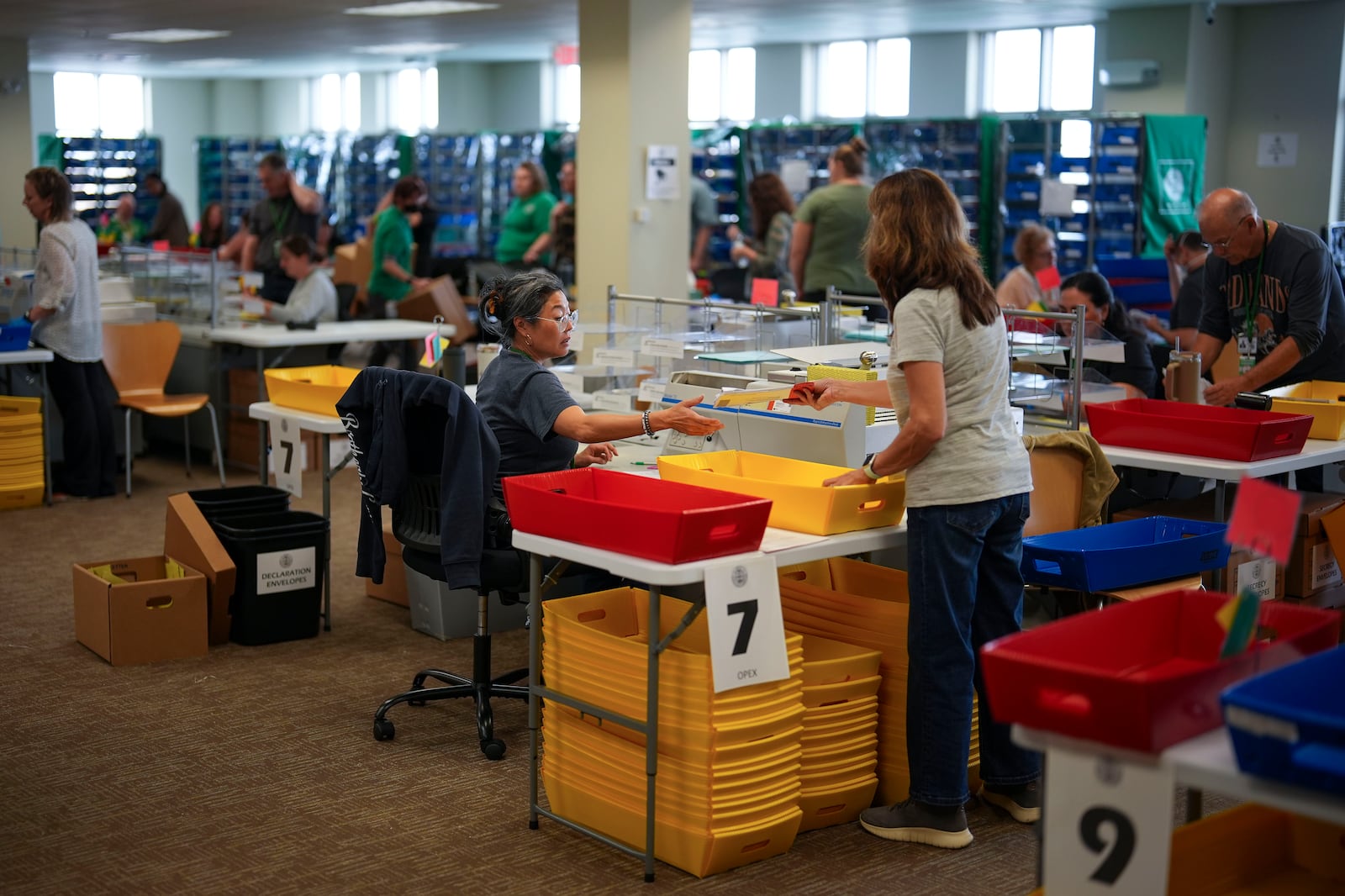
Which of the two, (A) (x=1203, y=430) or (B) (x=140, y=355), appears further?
(B) (x=140, y=355)

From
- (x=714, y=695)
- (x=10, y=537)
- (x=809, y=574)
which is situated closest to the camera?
(x=714, y=695)

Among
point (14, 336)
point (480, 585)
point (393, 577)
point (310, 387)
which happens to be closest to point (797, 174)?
point (14, 336)

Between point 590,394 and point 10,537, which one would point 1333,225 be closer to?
point 590,394

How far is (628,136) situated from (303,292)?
2079 mm

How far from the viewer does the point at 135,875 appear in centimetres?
299

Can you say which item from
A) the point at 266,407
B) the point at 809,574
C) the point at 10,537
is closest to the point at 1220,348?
the point at 809,574

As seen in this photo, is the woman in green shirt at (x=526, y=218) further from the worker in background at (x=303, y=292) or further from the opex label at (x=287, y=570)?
the opex label at (x=287, y=570)

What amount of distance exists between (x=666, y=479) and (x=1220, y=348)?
2.71 m

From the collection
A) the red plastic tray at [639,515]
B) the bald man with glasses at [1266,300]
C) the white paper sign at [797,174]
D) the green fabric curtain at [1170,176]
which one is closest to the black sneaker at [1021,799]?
the red plastic tray at [639,515]

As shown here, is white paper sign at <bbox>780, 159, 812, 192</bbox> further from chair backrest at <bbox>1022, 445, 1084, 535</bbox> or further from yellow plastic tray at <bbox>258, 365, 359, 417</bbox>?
chair backrest at <bbox>1022, 445, 1084, 535</bbox>

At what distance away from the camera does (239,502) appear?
5.07 meters

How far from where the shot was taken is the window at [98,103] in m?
20.4

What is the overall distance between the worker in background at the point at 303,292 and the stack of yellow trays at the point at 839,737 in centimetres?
519

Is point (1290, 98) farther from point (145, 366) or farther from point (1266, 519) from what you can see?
point (1266, 519)
